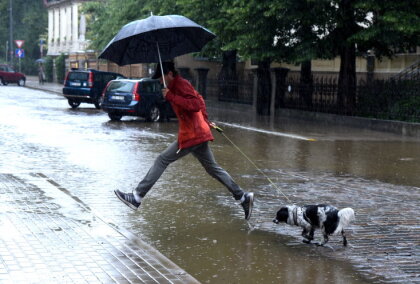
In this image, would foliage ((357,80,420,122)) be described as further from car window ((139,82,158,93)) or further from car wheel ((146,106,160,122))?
car window ((139,82,158,93))

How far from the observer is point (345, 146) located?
62.3ft

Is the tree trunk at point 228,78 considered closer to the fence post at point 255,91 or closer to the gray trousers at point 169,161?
the fence post at point 255,91

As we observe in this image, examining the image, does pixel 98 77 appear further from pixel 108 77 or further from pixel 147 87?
pixel 147 87

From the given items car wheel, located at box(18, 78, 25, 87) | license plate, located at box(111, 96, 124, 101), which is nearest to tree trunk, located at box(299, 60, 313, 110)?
license plate, located at box(111, 96, 124, 101)

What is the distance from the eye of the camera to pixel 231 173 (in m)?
13.3

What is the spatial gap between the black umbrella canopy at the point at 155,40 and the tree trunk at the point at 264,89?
73.3 feet

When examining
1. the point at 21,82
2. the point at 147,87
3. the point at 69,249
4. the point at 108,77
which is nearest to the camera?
the point at 69,249

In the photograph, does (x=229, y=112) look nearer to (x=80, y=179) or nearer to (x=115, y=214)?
(x=80, y=179)

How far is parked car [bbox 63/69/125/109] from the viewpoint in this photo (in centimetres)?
3310

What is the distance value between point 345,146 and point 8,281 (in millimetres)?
13861

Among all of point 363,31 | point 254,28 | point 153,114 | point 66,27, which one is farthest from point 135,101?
point 66,27

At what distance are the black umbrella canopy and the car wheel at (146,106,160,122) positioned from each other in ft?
53.0

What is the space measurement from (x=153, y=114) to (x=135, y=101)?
77cm

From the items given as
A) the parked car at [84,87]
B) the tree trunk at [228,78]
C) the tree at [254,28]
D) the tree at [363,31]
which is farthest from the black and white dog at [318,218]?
the tree trunk at [228,78]
